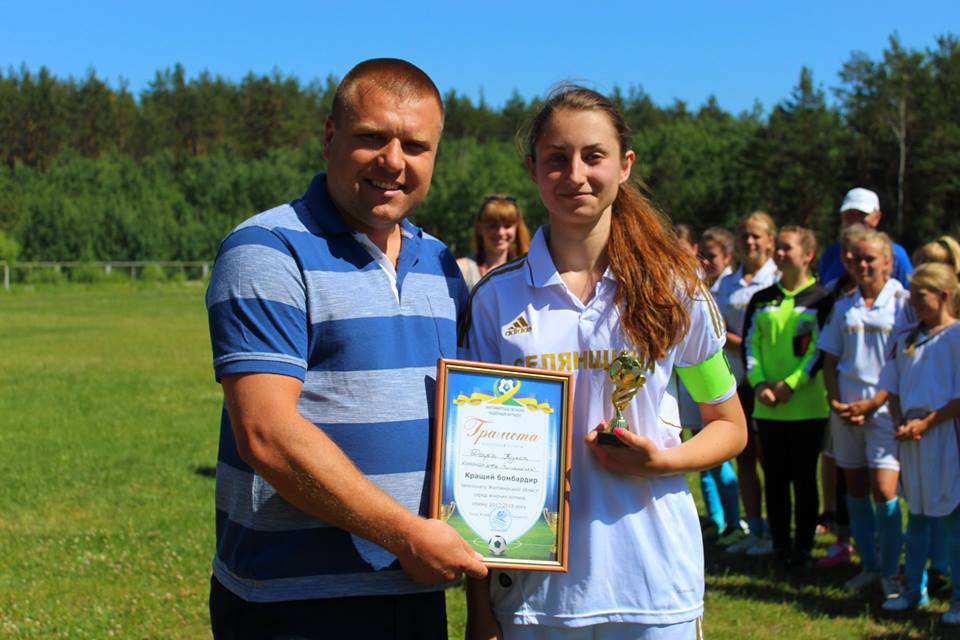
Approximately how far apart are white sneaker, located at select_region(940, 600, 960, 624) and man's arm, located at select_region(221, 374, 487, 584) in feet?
14.6

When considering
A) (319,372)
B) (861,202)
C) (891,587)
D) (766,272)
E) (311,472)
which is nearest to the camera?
(311,472)

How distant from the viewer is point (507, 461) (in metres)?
2.74

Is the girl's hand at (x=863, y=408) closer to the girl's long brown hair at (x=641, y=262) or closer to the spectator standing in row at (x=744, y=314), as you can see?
the spectator standing in row at (x=744, y=314)

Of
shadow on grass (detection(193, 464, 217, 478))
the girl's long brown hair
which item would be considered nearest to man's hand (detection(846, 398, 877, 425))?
the girl's long brown hair

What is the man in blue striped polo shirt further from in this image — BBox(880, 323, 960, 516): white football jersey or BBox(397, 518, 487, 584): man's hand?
BBox(880, 323, 960, 516): white football jersey

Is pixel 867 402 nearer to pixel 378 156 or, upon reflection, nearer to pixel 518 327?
pixel 518 327

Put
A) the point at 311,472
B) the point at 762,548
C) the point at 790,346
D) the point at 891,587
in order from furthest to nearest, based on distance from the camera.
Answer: the point at 762,548, the point at 790,346, the point at 891,587, the point at 311,472

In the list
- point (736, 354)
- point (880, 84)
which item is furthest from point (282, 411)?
point (880, 84)

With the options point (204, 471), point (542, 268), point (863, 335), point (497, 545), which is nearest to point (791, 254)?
point (863, 335)

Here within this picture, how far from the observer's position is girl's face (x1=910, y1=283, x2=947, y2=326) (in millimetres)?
5887

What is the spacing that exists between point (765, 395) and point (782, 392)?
115mm

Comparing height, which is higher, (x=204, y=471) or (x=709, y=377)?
(x=709, y=377)

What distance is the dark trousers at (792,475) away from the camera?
694 centimetres

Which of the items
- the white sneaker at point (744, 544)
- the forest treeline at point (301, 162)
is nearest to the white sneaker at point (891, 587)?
the white sneaker at point (744, 544)
